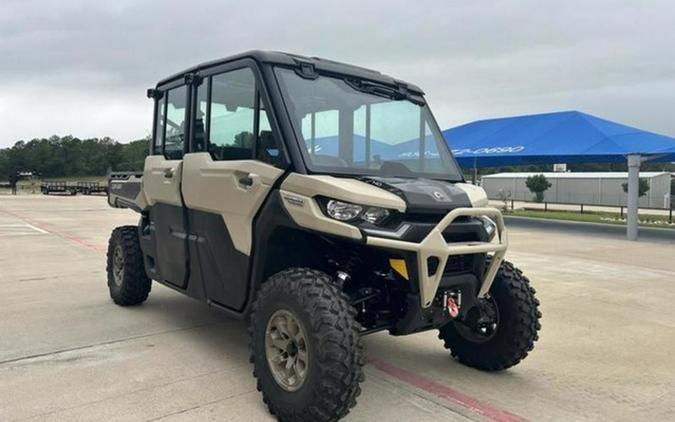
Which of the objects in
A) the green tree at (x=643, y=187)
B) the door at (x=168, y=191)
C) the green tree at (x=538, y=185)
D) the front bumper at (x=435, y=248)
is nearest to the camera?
the front bumper at (x=435, y=248)

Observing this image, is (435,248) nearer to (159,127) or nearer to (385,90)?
(385,90)

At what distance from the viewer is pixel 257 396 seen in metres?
3.94

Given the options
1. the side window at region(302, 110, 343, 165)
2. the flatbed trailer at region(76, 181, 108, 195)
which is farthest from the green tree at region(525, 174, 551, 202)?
the side window at region(302, 110, 343, 165)

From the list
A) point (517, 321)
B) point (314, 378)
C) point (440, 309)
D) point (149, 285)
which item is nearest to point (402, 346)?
point (517, 321)

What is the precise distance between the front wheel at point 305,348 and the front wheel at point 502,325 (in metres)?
1.60

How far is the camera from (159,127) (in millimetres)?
5625

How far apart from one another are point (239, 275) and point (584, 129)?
64.0 ft

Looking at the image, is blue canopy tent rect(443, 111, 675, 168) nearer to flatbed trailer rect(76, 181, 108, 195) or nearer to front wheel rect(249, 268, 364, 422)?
front wheel rect(249, 268, 364, 422)

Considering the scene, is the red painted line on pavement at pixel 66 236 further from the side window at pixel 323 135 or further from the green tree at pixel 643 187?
the green tree at pixel 643 187

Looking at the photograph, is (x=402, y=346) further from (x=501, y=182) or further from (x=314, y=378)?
(x=501, y=182)

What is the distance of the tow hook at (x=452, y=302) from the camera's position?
12.5 ft

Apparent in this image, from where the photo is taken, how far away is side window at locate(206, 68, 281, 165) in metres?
3.96

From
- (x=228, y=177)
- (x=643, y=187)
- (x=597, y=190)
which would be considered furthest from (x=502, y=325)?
(x=597, y=190)

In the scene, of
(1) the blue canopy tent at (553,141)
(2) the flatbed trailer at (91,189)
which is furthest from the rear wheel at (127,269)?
(2) the flatbed trailer at (91,189)
